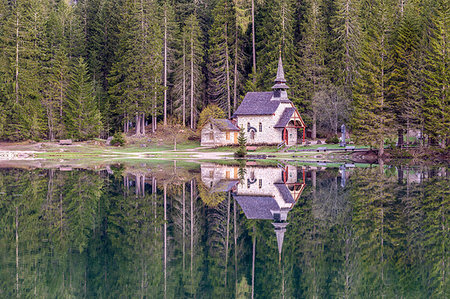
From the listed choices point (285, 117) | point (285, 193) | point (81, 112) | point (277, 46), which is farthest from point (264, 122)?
point (285, 193)

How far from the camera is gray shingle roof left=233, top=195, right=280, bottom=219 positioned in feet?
59.7

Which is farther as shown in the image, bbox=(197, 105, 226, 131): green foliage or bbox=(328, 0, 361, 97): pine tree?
bbox=(197, 105, 226, 131): green foliage

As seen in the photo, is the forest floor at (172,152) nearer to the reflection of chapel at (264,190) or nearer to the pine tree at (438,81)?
the pine tree at (438,81)

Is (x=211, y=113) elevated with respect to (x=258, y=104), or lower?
lower

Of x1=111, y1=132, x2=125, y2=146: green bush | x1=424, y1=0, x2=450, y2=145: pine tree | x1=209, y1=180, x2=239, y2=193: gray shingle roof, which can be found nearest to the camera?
x1=209, y1=180, x2=239, y2=193: gray shingle roof

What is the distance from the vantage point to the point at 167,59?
76188mm

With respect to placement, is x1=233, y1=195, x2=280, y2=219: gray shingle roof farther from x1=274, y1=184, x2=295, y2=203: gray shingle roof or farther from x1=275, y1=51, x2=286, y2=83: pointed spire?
x1=275, y1=51, x2=286, y2=83: pointed spire

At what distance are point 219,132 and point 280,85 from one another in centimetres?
999

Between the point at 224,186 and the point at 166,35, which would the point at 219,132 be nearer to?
the point at 166,35

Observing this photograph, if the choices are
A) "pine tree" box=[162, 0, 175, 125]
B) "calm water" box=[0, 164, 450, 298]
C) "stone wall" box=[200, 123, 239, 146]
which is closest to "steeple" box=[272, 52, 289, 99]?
"stone wall" box=[200, 123, 239, 146]

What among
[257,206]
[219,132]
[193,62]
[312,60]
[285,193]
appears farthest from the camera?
[193,62]

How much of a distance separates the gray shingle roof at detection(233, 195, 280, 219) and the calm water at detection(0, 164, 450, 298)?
85 millimetres

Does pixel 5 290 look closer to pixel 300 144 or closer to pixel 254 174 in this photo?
pixel 254 174

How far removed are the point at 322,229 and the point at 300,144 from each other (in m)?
48.5
